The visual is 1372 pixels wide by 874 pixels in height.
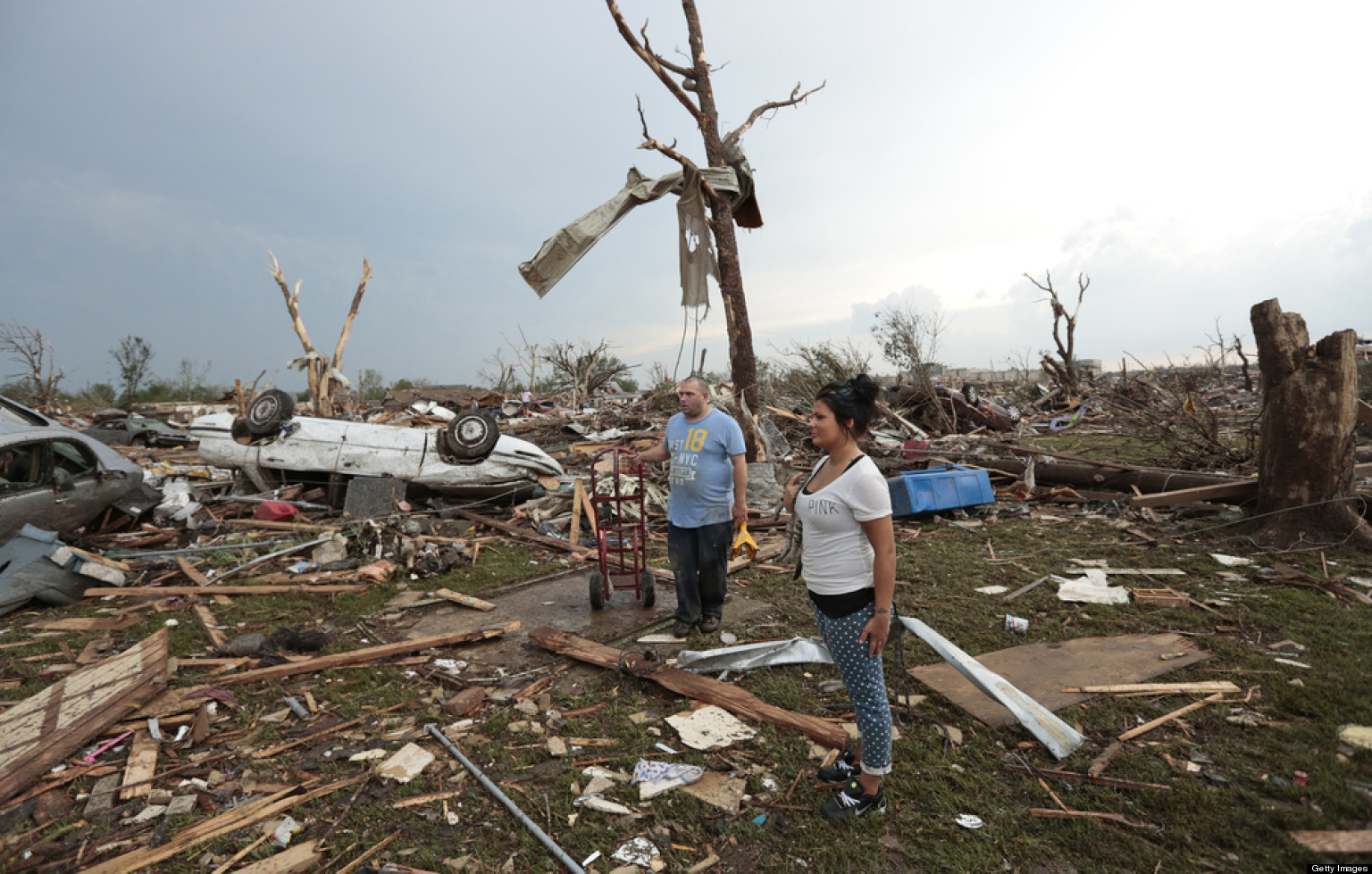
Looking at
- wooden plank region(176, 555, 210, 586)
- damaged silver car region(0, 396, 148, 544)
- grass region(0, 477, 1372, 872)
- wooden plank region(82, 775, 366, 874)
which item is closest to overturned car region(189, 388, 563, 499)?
damaged silver car region(0, 396, 148, 544)

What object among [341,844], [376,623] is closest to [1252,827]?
[341,844]

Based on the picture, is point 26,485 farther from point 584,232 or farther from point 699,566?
point 699,566

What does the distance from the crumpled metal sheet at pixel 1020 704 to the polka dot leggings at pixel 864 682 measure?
0.71 m

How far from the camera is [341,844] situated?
2812mm

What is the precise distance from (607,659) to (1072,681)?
9.96 ft

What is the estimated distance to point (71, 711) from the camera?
3900 mm

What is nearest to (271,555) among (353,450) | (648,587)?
(353,450)

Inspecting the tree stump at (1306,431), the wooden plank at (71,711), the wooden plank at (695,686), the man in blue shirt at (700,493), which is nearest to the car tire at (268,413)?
the wooden plank at (71,711)

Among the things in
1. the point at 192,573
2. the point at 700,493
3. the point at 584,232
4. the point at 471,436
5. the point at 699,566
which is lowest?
the point at 192,573

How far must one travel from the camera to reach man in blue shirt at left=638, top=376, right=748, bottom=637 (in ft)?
15.9

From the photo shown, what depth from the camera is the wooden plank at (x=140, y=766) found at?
328cm

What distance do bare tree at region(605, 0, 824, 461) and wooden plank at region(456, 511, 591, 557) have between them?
297 cm

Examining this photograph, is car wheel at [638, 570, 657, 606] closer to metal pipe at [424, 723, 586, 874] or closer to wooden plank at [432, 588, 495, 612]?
wooden plank at [432, 588, 495, 612]

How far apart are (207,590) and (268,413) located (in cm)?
423
